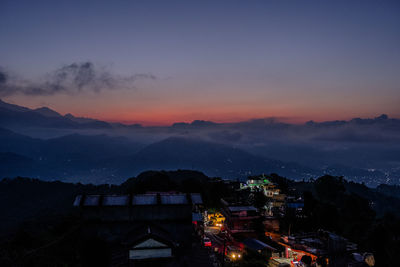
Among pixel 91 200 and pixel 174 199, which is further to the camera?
pixel 174 199

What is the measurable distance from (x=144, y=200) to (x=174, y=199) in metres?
1.73

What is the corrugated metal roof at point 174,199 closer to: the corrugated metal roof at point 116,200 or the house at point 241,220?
the corrugated metal roof at point 116,200

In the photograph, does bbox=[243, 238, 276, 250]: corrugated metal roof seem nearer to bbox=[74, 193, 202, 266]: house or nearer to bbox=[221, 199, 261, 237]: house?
bbox=[221, 199, 261, 237]: house

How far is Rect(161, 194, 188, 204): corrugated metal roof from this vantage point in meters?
15.0

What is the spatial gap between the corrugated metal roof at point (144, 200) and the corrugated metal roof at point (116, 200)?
0.48m

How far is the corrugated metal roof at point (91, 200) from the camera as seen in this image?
14672mm

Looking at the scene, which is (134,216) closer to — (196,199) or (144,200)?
(144,200)

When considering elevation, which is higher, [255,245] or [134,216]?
[134,216]

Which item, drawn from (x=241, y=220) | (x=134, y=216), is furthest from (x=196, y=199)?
(x=241, y=220)

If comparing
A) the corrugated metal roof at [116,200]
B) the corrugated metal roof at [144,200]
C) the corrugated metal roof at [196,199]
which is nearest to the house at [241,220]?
the corrugated metal roof at [196,199]

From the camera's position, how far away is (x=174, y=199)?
15.2 m

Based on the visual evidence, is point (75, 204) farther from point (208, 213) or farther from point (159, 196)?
point (208, 213)

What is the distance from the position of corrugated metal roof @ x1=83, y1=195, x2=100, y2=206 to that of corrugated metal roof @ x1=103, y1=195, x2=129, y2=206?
431 millimetres

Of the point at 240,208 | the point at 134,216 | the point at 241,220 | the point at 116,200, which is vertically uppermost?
the point at 116,200
